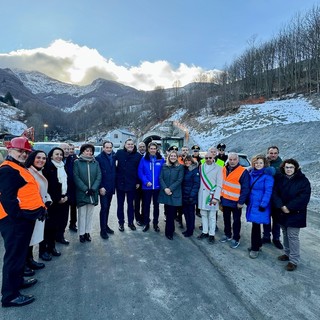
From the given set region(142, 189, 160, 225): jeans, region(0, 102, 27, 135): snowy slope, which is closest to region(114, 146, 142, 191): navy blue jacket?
region(142, 189, 160, 225): jeans

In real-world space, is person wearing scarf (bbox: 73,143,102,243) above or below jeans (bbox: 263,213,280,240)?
above

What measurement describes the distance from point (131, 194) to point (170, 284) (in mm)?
2638

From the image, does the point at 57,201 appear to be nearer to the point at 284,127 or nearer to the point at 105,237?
the point at 105,237

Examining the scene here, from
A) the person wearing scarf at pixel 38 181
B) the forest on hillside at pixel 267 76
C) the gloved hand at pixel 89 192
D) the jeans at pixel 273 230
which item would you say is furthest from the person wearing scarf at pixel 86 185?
the forest on hillside at pixel 267 76

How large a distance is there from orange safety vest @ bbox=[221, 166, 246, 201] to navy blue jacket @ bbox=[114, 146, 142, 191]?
81.8 inches

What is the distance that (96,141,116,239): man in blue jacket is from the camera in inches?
204

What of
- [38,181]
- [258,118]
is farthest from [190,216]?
[258,118]

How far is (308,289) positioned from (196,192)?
8.30 feet

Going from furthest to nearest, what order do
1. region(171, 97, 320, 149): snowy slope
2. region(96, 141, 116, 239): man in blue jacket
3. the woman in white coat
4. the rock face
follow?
1. region(171, 97, 320, 149): snowy slope
2. the rock face
3. region(96, 141, 116, 239): man in blue jacket
4. the woman in white coat

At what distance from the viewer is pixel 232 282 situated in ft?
11.4

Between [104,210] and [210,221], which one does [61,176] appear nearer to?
[104,210]

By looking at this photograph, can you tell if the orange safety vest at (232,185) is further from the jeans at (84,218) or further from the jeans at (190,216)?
the jeans at (84,218)

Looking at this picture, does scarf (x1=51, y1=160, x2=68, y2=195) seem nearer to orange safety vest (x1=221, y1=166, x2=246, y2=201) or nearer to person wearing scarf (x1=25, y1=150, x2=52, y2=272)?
person wearing scarf (x1=25, y1=150, x2=52, y2=272)

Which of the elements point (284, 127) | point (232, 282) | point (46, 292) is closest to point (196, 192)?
point (232, 282)
